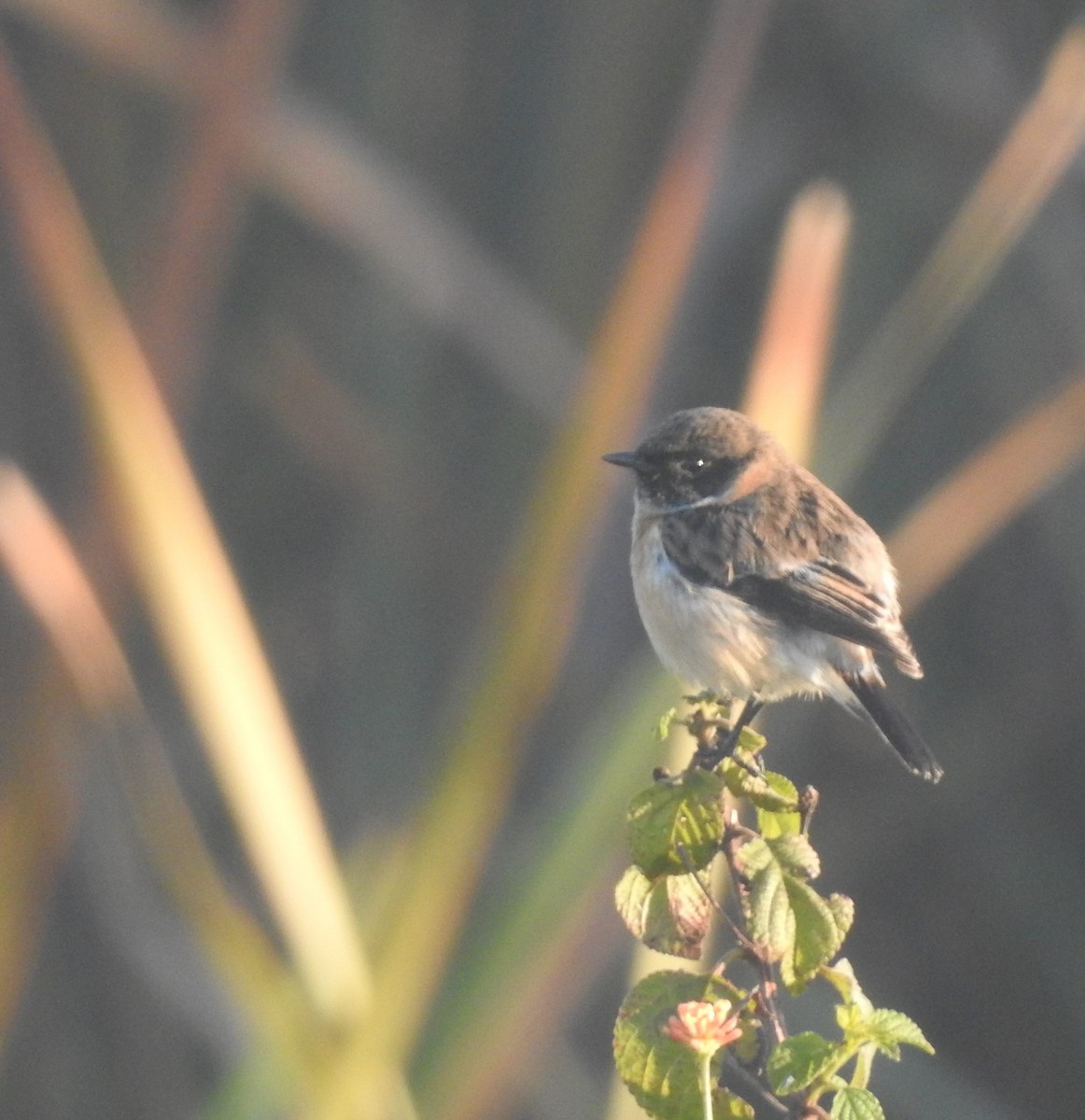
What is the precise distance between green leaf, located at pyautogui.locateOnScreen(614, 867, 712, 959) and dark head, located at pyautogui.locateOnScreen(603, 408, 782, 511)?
1.43m

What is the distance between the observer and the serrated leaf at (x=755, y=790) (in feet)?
4.83

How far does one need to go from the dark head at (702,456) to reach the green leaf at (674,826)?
1.46 m

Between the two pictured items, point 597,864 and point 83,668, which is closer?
point 597,864

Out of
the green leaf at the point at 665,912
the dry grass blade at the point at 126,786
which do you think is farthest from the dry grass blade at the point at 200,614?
the green leaf at the point at 665,912

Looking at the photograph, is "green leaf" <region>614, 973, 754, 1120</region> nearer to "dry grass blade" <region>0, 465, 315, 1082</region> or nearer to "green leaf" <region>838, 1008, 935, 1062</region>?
"green leaf" <region>838, 1008, 935, 1062</region>

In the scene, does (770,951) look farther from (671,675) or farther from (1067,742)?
(1067,742)

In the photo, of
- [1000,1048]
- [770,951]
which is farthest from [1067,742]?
[770,951]

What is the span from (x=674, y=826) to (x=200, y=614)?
1.53m

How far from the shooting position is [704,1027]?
3.82 feet

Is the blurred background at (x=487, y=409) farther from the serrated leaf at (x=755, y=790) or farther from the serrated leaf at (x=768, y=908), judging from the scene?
the serrated leaf at (x=768, y=908)

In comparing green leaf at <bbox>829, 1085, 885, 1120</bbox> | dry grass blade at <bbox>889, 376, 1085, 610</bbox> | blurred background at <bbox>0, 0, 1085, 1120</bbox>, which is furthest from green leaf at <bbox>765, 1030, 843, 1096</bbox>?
blurred background at <bbox>0, 0, 1085, 1120</bbox>

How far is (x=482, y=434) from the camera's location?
4988mm

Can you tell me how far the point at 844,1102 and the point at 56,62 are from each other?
443 cm

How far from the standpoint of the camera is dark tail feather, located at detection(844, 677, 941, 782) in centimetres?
241
